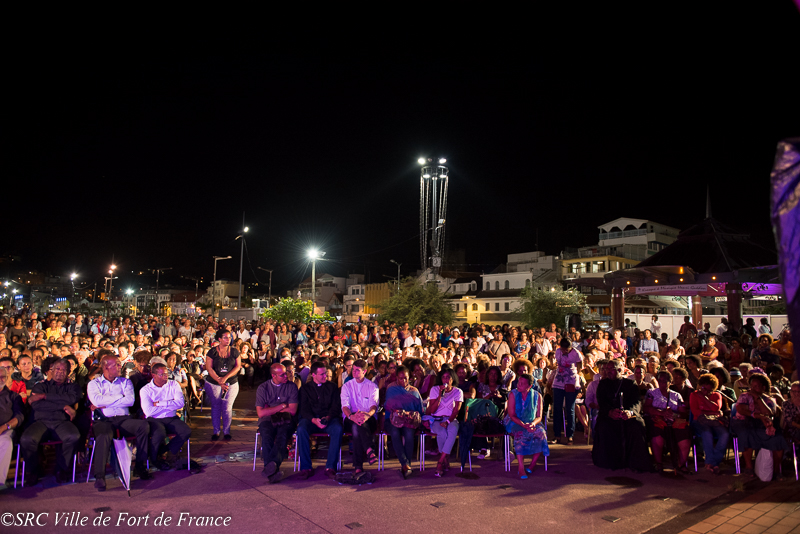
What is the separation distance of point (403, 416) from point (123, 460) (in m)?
3.32

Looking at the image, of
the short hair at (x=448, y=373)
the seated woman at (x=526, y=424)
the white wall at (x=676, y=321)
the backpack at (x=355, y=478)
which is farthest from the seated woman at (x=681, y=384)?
the white wall at (x=676, y=321)

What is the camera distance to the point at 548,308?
34.0 meters

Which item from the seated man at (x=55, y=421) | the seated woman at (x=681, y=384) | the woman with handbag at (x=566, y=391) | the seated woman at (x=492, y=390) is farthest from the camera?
the woman with handbag at (x=566, y=391)

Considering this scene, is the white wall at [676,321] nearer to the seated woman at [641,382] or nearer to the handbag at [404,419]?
the seated woman at [641,382]

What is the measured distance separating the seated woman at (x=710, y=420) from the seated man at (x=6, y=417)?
8431 millimetres

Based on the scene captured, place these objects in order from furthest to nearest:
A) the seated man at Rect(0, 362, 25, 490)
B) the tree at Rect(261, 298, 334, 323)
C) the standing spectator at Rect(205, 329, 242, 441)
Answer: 1. the tree at Rect(261, 298, 334, 323)
2. the standing spectator at Rect(205, 329, 242, 441)
3. the seated man at Rect(0, 362, 25, 490)

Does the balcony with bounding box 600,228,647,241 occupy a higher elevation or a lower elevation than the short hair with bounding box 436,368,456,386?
higher

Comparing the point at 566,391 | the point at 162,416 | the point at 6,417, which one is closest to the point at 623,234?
the point at 566,391

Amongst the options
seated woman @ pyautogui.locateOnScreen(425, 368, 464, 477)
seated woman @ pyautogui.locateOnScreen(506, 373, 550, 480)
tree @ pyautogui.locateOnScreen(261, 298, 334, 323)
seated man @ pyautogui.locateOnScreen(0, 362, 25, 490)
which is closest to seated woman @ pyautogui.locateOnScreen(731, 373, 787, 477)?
seated woman @ pyautogui.locateOnScreen(506, 373, 550, 480)

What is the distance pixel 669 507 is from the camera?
5.26m

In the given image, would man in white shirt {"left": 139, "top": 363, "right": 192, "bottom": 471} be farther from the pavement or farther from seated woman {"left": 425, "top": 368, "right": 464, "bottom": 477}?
seated woman {"left": 425, "top": 368, "right": 464, "bottom": 477}

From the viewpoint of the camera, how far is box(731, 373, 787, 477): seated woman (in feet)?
20.4

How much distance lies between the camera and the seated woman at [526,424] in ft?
21.3

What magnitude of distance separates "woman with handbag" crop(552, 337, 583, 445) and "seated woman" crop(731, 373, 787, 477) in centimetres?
232
